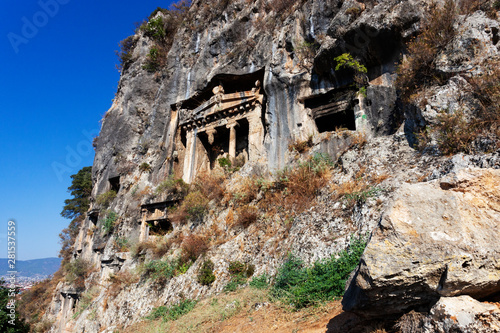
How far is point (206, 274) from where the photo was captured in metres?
7.53

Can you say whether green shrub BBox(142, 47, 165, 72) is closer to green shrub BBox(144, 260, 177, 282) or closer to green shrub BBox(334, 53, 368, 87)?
green shrub BBox(334, 53, 368, 87)

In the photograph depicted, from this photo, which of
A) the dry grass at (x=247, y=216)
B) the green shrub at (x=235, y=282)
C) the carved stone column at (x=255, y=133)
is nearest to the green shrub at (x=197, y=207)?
the dry grass at (x=247, y=216)

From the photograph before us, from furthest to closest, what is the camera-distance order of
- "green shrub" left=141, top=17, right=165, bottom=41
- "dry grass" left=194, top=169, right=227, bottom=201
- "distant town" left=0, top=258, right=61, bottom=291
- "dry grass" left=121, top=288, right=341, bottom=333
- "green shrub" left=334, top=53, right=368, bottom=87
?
1. "green shrub" left=141, top=17, right=165, bottom=41
2. "dry grass" left=194, top=169, right=227, bottom=201
3. "green shrub" left=334, top=53, right=368, bottom=87
4. "distant town" left=0, top=258, right=61, bottom=291
5. "dry grass" left=121, top=288, right=341, bottom=333

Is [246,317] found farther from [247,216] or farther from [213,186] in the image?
[213,186]

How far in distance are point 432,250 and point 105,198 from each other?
19.7 metres

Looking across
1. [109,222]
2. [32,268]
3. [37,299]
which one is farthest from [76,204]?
[32,268]

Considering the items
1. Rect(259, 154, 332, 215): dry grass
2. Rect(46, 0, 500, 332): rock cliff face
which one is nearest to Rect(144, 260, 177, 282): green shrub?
Rect(46, 0, 500, 332): rock cliff face

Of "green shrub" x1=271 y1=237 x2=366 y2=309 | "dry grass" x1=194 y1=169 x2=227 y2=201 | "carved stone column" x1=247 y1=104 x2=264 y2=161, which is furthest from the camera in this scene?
"carved stone column" x1=247 y1=104 x2=264 y2=161

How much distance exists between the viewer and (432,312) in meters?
2.19

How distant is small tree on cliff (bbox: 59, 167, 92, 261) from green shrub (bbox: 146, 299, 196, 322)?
908 inches

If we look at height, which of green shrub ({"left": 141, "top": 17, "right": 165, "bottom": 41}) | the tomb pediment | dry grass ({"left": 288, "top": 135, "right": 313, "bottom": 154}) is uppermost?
green shrub ({"left": 141, "top": 17, "right": 165, "bottom": 41})

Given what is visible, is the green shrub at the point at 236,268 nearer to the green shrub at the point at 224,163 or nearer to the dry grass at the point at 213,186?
the dry grass at the point at 213,186

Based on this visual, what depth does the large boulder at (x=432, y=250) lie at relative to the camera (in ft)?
7.14

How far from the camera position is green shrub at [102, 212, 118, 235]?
16.4m
